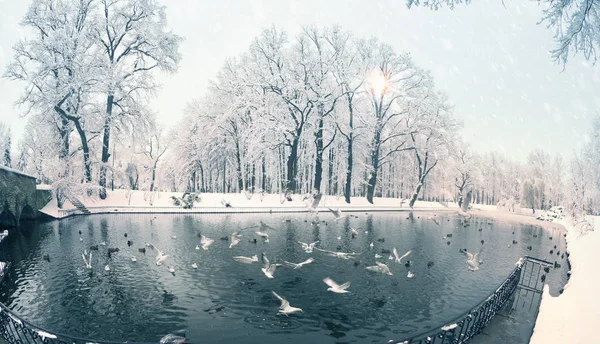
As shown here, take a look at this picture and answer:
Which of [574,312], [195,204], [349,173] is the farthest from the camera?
[349,173]

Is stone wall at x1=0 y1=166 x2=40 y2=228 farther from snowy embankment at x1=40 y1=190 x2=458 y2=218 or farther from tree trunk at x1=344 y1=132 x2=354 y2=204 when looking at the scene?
tree trunk at x1=344 y1=132 x2=354 y2=204

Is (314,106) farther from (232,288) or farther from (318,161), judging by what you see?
(232,288)

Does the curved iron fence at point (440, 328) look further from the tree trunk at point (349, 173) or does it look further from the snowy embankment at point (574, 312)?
the tree trunk at point (349, 173)

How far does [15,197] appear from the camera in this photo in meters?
27.2

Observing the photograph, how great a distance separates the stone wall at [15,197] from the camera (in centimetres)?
2584

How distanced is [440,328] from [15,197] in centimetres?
3208

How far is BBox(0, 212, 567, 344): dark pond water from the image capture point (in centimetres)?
1134

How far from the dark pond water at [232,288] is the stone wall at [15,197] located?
249 centimetres

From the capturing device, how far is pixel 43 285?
1444 cm

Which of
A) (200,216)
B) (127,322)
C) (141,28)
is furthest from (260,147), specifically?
(127,322)

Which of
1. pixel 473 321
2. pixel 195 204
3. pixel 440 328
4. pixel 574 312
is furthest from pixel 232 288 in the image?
A: pixel 195 204

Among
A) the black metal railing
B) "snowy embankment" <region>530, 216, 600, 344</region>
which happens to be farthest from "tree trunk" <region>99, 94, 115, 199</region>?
"snowy embankment" <region>530, 216, 600, 344</region>

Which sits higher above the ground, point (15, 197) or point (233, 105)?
point (233, 105)

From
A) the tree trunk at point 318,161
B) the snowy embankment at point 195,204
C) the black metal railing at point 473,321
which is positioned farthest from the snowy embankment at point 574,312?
the tree trunk at point 318,161
